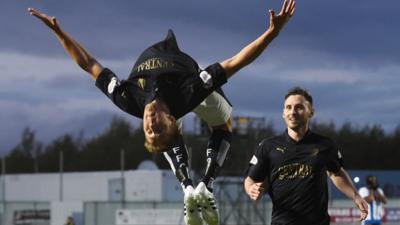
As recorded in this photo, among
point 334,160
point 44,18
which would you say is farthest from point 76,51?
point 334,160

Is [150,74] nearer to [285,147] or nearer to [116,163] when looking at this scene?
[285,147]

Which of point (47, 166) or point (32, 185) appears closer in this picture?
point (32, 185)

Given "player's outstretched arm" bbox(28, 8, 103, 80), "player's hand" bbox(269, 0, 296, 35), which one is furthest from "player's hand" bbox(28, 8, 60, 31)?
"player's hand" bbox(269, 0, 296, 35)

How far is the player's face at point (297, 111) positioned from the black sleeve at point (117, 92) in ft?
4.61

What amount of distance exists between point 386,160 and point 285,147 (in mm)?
66370

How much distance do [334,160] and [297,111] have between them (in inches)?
24.2

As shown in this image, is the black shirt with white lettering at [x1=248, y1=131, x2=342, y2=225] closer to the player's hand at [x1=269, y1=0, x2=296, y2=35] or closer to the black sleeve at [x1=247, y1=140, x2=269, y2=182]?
the black sleeve at [x1=247, y1=140, x2=269, y2=182]

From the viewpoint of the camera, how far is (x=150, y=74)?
7.22 meters

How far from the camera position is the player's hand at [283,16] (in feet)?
22.1

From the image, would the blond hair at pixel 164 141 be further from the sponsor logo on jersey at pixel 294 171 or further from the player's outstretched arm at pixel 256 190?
the sponsor logo on jersey at pixel 294 171

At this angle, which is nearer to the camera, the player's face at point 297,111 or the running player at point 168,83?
the running player at point 168,83

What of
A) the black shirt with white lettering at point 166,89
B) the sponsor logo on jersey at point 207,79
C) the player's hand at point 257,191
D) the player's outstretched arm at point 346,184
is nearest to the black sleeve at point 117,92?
the black shirt with white lettering at point 166,89

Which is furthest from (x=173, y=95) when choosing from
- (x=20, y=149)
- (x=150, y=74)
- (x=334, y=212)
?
(x=20, y=149)

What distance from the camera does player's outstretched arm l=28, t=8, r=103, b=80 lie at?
732cm
